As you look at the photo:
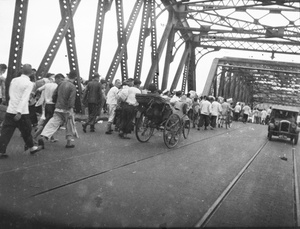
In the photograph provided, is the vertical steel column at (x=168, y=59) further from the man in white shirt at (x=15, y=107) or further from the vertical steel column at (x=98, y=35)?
the man in white shirt at (x=15, y=107)

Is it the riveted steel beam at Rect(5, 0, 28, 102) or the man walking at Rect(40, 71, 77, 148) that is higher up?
the riveted steel beam at Rect(5, 0, 28, 102)

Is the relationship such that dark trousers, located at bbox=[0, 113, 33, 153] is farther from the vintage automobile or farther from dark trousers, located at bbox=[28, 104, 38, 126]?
the vintage automobile

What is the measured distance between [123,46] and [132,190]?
8477 millimetres

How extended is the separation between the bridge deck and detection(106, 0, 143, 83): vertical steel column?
5298mm

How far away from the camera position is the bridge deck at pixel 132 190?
2.80 metres

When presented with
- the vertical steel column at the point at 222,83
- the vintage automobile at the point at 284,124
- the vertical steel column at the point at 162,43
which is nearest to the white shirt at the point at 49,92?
the vertical steel column at the point at 162,43

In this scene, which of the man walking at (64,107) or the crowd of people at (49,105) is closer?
the crowd of people at (49,105)

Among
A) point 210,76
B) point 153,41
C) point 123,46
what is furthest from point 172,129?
point 210,76

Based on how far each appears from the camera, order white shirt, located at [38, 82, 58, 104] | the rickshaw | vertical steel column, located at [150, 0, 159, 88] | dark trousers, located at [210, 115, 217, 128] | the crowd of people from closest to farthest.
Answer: the crowd of people < white shirt, located at [38, 82, 58, 104] < the rickshaw < vertical steel column, located at [150, 0, 159, 88] < dark trousers, located at [210, 115, 217, 128]

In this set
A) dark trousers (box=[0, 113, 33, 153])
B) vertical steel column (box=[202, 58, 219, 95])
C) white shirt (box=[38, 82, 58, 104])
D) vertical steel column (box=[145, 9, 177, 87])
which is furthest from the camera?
vertical steel column (box=[202, 58, 219, 95])

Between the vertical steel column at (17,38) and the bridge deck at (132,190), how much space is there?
78.6 inches

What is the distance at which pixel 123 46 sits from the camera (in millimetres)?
11219

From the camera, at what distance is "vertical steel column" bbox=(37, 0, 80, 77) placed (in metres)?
7.98

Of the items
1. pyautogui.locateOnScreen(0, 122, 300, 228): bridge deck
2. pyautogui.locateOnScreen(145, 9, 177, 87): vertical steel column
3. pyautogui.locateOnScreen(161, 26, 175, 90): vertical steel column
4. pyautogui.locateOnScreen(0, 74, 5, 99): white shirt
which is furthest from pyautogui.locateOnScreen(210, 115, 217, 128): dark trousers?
pyautogui.locateOnScreen(0, 74, 5, 99): white shirt
